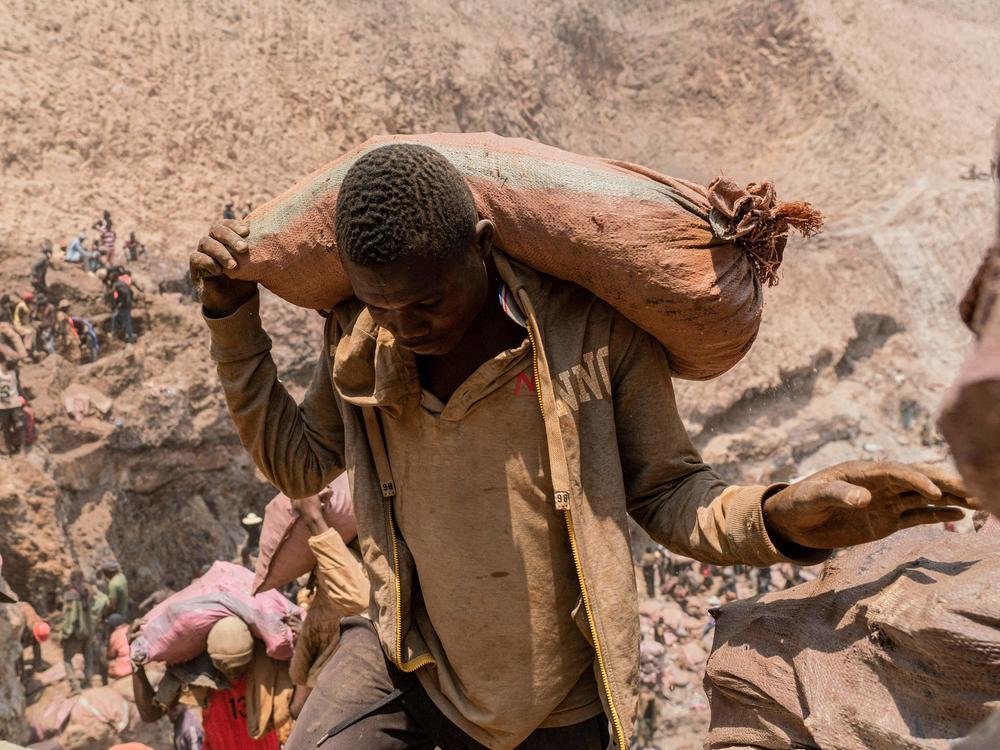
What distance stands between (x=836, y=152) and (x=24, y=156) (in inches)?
667

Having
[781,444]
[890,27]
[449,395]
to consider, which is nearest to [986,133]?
[890,27]

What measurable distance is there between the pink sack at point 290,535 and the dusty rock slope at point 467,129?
5.72 m

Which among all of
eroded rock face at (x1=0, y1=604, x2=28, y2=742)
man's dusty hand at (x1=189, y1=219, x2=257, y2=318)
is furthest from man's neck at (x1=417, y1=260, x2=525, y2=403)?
eroded rock face at (x1=0, y1=604, x2=28, y2=742)

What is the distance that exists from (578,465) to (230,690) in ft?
9.13

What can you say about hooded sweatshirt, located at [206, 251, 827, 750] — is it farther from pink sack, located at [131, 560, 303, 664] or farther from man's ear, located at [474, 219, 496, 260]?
pink sack, located at [131, 560, 303, 664]

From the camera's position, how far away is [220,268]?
5.90 feet

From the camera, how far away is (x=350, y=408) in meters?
1.82

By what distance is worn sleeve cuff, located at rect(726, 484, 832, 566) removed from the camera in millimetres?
1469

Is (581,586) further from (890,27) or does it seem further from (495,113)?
(890,27)

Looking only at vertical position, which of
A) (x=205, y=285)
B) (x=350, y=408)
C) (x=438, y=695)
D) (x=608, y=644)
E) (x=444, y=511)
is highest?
(x=205, y=285)

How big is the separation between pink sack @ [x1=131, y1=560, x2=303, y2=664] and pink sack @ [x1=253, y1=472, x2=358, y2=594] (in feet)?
0.66

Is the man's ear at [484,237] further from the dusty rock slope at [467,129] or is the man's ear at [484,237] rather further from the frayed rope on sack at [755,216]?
the dusty rock slope at [467,129]

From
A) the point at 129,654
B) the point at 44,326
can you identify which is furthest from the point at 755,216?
the point at 44,326

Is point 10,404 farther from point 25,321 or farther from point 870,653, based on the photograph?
point 870,653
